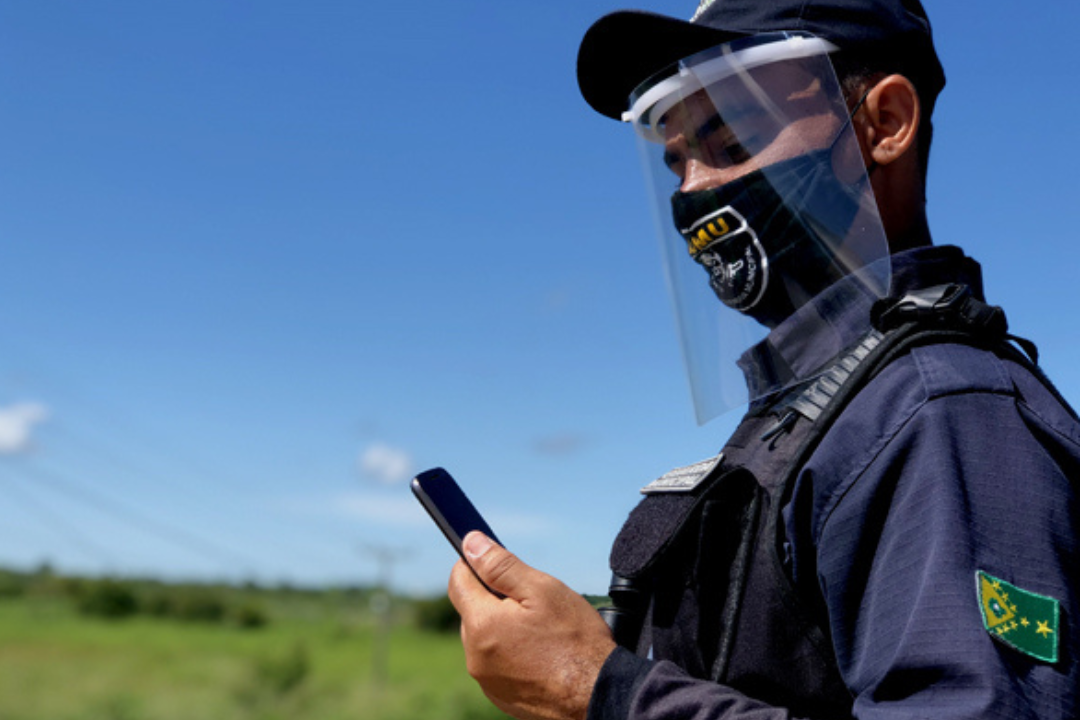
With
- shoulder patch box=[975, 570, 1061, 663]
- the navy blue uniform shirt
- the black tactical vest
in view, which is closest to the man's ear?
the black tactical vest

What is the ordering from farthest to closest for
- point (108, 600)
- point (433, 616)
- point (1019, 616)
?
1. point (433, 616)
2. point (108, 600)
3. point (1019, 616)

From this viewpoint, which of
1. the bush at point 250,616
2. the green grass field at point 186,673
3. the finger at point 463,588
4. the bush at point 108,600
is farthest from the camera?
the bush at point 250,616

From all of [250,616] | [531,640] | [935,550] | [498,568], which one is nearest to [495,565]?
[498,568]

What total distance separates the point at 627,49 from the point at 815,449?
3.74 feet

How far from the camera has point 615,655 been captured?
5.20 ft

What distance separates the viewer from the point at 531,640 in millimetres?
1603

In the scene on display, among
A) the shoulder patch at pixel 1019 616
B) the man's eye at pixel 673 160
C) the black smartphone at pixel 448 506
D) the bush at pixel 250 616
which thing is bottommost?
the bush at pixel 250 616

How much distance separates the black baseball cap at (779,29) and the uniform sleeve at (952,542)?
0.83 metres

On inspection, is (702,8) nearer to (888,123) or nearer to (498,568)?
(888,123)

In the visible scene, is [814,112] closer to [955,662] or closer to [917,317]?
[917,317]

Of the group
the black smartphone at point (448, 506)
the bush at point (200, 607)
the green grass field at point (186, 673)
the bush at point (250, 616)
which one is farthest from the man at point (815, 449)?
the bush at point (250, 616)

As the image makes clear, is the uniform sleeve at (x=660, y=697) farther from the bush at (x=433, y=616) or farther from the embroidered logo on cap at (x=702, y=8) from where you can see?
the bush at (x=433, y=616)

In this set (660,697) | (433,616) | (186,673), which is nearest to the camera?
(660,697)

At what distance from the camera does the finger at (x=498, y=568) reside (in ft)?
5.43
